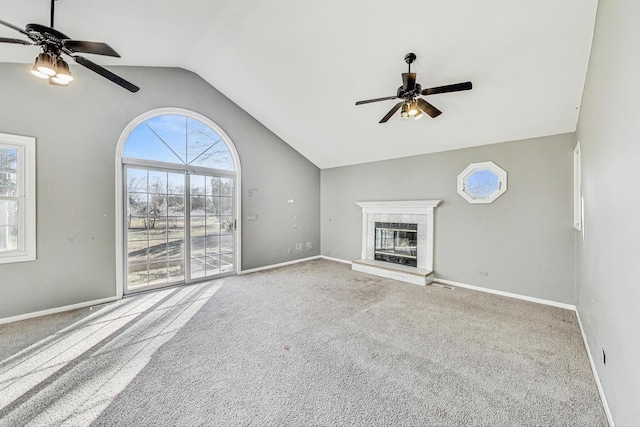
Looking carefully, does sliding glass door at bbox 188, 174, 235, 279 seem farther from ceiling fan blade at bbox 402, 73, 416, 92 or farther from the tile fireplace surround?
ceiling fan blade at bbox 402, 73, 416, 92

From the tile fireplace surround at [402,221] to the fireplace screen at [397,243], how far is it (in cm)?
10

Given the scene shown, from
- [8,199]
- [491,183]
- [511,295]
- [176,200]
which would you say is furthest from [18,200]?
[511,295]

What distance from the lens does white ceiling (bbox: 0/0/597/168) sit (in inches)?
93.2

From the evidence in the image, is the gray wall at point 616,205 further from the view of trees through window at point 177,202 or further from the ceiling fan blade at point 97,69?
the view of trees through window at point 177,202

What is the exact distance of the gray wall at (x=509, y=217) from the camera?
11.4 feet

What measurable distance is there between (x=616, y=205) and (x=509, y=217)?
106 inches

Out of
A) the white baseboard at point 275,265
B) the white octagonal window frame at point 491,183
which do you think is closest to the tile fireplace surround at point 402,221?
the white octagonal window frame at point 491,183

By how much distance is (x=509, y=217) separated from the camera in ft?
12.7

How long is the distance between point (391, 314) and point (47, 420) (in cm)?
312

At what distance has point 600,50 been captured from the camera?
1.92 m

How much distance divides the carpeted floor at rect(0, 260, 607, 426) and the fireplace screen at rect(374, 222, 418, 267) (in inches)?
62.6

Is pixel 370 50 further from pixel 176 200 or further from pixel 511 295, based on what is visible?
pixel 511 295

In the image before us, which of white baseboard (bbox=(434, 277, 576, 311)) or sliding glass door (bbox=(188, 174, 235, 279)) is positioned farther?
sliding glass door (bbox=(188, 174, 235, 279))

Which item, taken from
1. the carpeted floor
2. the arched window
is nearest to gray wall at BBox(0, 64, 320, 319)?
the arched window
